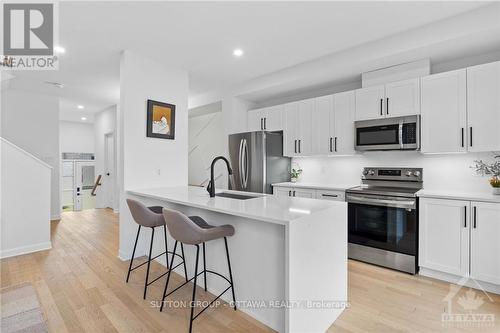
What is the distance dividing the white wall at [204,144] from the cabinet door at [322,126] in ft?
8.82

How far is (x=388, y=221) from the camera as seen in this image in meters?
2.93

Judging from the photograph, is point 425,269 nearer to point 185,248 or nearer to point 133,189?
point 185,248

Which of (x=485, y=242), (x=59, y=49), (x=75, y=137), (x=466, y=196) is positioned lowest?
(x=485, y=242)

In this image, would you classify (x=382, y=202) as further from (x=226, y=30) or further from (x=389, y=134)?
(x=226, y=30)

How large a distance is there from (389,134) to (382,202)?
88 cm

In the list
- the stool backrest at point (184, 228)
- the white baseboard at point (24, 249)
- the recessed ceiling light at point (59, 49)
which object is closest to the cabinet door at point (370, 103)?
the stool backrest at point (184, 228)

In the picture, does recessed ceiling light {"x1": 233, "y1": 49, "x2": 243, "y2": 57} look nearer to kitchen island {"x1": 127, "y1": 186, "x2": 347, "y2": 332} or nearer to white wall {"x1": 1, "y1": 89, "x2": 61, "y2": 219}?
kitchen island {"x1": 127, "y1": 186, "x2": 347, "y2": 332}

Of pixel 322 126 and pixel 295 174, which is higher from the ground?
pixel 322 126

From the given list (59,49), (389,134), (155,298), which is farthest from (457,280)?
(59,49)

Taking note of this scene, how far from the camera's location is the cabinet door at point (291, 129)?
13.6 ft

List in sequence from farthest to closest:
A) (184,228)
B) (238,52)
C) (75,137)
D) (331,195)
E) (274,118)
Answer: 1. (75,137)
2. (274,118)
3. (331,195)
4. (238,52)
5. (184,228)

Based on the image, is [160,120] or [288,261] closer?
[288,261]

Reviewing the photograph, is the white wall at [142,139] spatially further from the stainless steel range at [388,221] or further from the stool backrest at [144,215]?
the stainless steel range at [388,221]

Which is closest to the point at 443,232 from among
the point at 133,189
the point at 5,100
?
the point at 133,189
